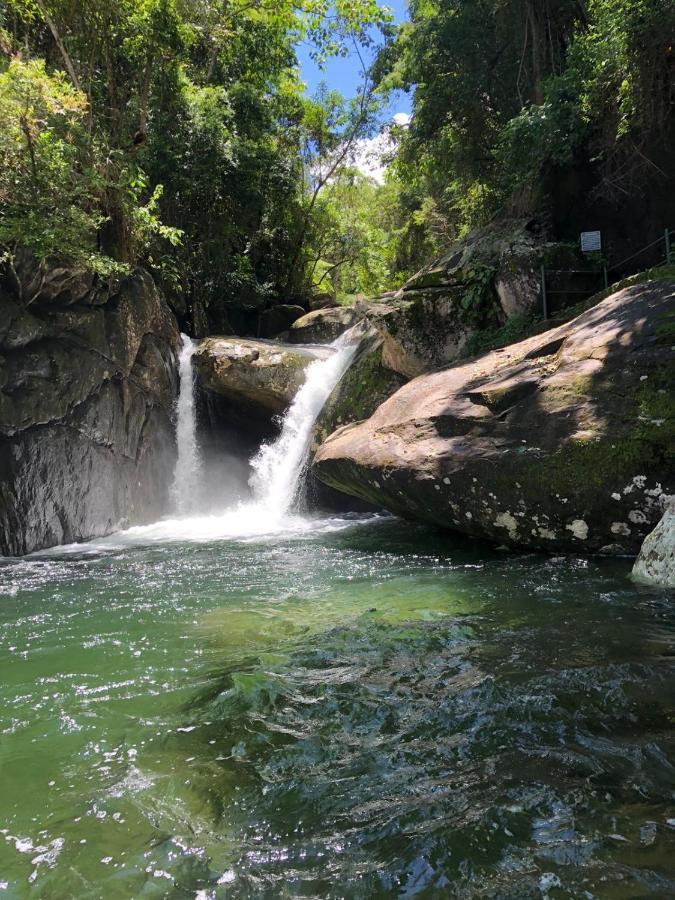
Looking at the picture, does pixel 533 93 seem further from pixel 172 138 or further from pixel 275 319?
pixel 275 319

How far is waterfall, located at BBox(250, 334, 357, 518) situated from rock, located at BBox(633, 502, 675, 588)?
7813 mm

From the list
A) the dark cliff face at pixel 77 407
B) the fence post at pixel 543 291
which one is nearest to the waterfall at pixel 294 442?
the dark cliff face at pixel 77 407

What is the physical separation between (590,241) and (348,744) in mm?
11056

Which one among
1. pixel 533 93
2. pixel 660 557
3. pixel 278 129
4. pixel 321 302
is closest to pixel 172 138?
pixel 278 129

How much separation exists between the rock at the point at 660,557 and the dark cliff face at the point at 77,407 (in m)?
9.54

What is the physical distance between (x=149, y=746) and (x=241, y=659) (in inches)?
48.7

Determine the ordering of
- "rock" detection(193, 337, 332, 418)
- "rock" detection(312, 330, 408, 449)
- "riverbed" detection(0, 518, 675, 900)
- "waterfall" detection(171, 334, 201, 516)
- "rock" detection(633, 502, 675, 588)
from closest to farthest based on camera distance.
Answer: "riverbed" detection(0, 518, 675, 900)
"rock" detection(633, 502, 675, 588)
"rock" detection(312, 330, 408, 449)
"rock" detection(193, 337, 332, 418)
"waterfall" detection(171, 334, 201, 516)

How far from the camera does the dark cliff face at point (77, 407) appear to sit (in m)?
10.6

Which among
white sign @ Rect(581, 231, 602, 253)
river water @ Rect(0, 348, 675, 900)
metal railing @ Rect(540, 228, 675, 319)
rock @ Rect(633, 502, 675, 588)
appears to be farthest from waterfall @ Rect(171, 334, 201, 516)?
rock @ Rect(633, 502, 675, 588)

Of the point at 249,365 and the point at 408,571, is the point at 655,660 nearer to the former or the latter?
the point at 408,571

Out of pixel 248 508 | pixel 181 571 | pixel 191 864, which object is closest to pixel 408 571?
pixel 181 571

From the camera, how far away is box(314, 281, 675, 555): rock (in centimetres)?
641

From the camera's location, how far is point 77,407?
11.7 metres

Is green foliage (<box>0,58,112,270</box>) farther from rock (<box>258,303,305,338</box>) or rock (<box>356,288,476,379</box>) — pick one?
rock (<box>258,303,305,338</box>)
